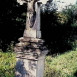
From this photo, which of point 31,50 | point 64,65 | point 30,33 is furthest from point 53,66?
point 31,50

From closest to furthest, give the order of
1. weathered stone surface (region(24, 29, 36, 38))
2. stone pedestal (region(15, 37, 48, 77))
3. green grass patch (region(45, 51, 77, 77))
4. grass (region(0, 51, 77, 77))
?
1. stone pedestal (region(15, 37, 48, 77))
2. weathered stone surface (region(24, 29, 36, 38))
3. grass (region(0, 51, 77, 77))
4. green grass patch (region(45, 51, 77, 77))

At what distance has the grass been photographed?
7630 mm

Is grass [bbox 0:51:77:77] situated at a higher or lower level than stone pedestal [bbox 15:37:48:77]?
lower

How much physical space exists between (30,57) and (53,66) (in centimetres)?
538

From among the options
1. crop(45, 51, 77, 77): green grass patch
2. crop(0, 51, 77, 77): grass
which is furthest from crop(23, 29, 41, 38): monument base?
crop(45, 51, 77, 77): green grass patch

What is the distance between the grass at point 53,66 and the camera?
300 inches

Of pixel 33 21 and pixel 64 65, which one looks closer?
pixel 33 21

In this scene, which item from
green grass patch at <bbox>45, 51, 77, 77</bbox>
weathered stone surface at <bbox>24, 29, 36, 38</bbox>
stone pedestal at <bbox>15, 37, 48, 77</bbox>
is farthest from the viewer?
green grass patch at <bbox>45, 51, 77, 77</bbox>

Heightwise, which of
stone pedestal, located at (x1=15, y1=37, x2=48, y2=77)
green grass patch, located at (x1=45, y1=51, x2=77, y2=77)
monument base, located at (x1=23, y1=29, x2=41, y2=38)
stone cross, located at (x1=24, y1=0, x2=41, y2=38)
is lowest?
green grass patch, located at (x1=45, y1=51, x2=77, y2=77)

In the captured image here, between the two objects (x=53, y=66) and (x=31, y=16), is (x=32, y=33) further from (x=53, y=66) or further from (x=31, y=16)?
(x=53, y=66)

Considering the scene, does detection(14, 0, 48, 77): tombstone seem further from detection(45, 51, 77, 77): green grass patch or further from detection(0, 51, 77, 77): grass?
detection(45, 51, 77, 77): green grass patch

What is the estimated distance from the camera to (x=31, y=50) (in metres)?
5.84

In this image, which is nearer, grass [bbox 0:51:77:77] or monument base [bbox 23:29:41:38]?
monument base [bbox 23:29:41:38]

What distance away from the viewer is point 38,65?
5930 mm
